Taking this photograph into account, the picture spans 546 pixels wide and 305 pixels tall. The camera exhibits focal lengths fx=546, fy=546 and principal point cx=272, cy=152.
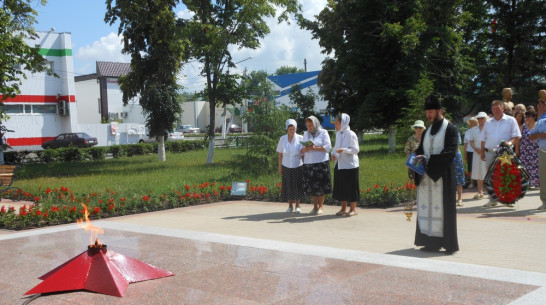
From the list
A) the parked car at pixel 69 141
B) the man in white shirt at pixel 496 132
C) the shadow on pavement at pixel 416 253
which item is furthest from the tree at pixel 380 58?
the parked car at pixel 69 141

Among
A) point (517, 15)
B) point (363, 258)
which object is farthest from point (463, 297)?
point (517, 15)

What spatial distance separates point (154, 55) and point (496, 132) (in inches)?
812

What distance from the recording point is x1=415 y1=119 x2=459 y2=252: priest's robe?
22.1ft

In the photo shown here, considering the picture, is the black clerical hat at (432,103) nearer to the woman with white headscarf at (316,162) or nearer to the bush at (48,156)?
the woman with white headscarf at (316,162)

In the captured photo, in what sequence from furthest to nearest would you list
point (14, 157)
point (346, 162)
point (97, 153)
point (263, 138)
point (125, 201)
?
point (97, 153) → point (14, 157) → point (263, 138) → point (125, 201) → point (346, 162)

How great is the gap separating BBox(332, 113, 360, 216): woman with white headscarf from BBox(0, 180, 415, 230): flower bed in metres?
1.10

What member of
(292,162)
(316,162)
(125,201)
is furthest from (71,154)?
(316,162)

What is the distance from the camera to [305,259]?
6.64 metres

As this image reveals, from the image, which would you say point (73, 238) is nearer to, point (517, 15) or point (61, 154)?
point (61, 154)

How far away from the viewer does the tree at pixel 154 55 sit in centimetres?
2628

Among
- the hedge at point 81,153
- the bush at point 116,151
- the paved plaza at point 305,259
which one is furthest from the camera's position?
the bush at point 116,151

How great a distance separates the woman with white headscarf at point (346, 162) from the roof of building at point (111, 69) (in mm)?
59154

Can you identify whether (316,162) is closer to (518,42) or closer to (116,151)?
(518,42)

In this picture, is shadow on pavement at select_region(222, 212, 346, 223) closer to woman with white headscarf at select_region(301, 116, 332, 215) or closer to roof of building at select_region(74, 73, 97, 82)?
woman with white headscarf at select_region(301, 116, 332, 215)
